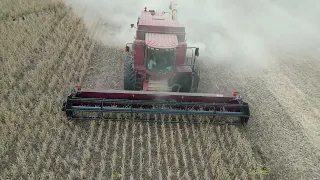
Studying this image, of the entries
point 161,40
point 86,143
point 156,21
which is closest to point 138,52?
point 161,40

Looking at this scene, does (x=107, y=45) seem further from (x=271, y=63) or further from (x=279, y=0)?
(x=279, y=0)

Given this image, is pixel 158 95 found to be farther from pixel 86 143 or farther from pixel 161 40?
pixel 86 143

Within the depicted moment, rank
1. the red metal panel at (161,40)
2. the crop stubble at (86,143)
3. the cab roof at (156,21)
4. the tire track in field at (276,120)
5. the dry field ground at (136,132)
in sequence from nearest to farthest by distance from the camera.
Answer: the crop stubble at (86,143), the dry field ground at (136,132), the tire track in field at (276,120), the red metal panel at (161,40), the cab roof at (156,21)

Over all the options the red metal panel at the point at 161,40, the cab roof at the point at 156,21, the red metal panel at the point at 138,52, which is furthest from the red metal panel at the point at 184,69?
the cab roof at the point at 156,21

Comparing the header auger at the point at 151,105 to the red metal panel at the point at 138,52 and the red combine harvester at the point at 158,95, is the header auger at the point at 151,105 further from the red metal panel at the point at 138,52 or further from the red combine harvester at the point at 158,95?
the red metal panel at the point at 138,52

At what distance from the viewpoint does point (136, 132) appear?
8.88 m

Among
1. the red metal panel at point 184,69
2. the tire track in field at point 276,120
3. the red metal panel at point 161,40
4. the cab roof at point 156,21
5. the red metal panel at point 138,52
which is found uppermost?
the cab roof at point 156,21

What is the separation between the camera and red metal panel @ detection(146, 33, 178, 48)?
362 inches

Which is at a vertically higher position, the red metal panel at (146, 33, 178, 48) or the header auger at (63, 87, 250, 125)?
the red metal panel at (146, 33, 178, 48)

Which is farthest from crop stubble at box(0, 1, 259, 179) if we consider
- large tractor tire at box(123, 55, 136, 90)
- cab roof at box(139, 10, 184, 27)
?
cab roof at box(139, 10, 184, 27)

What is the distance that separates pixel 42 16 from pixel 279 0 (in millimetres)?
15790

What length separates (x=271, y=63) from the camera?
13531 millimetres

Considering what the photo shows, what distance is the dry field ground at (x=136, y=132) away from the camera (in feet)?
25.2

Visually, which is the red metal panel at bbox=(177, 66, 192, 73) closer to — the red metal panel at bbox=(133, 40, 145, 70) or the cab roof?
the red metal panel at bbox=(133, 40, 145, 70)
